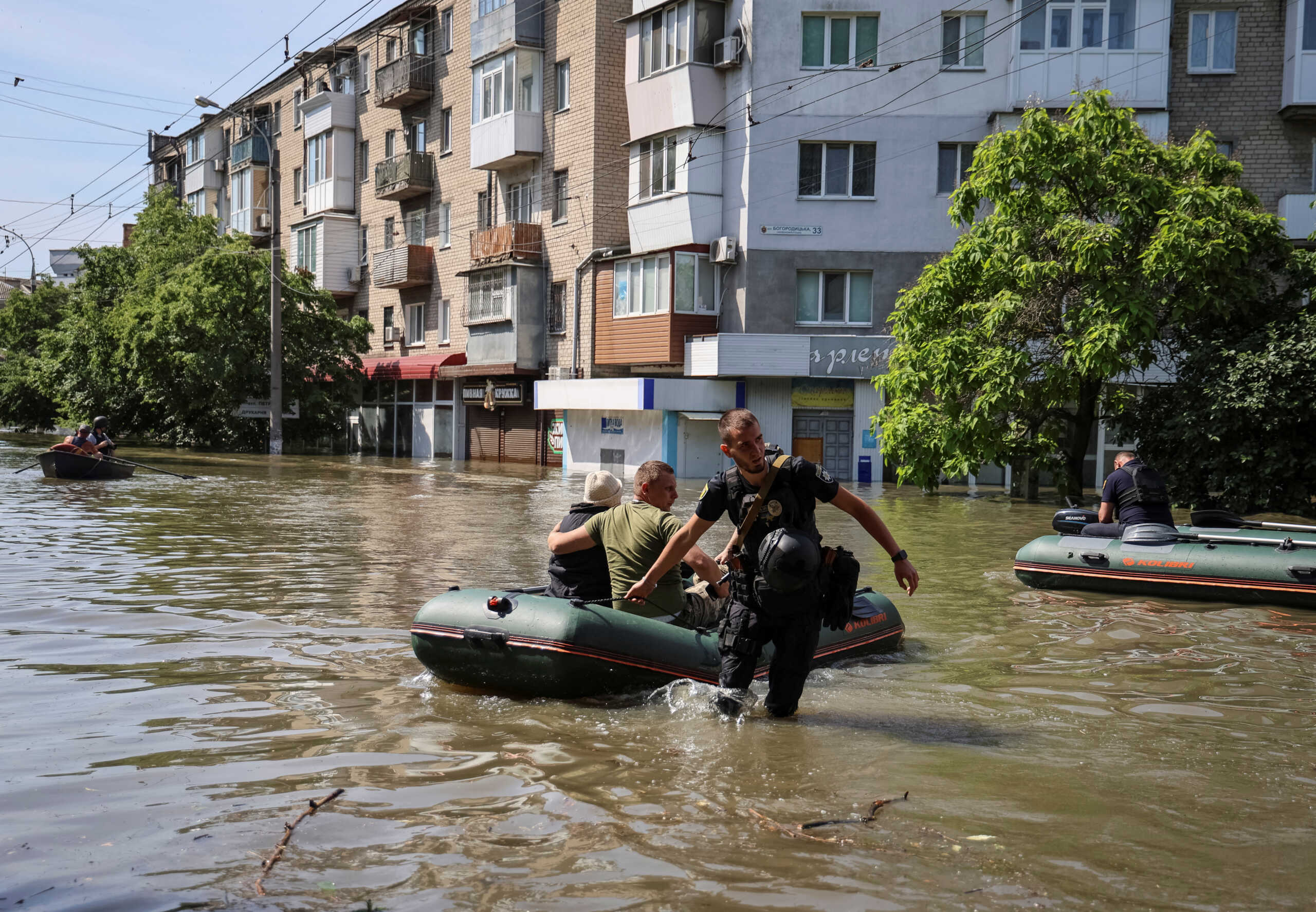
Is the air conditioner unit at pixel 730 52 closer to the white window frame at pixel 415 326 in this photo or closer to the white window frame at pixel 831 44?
the white window frame at pixel 831 44

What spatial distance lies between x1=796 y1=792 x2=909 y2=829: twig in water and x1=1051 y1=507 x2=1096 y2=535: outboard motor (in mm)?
9108

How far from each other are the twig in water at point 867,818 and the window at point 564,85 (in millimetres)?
32882

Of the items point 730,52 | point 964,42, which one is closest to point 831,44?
point 730,52

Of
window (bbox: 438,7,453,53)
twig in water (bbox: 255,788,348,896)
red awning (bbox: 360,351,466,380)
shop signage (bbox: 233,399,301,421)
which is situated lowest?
twig in water (bbox: 255,788,348,896)

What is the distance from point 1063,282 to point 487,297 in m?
19.9

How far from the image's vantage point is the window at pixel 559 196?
119 feet

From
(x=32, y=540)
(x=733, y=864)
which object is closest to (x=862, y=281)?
(x=32, y=540)

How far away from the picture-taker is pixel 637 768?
6.05 metres

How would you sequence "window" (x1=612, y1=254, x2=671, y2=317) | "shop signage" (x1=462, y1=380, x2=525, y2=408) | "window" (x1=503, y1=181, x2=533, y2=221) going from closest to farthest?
1. "window" (x1=612, y1=254, x2=671, y2=317)
2. "window" (x1=503, y1=181, x2=533, y2=221)
3. "shop signage" (x1=462, y1=380, x2=525, y2=408)

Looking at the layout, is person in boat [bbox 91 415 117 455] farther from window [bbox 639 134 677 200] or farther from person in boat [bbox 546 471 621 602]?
person in boat [bbox 546 471 621 602]

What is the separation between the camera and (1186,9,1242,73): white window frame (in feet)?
96.5

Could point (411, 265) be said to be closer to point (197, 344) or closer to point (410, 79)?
point (410, 79)

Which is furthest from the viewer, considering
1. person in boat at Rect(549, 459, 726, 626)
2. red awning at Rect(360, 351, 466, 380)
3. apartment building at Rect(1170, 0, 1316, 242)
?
red awning at Rect(360, 351, 466, 380)

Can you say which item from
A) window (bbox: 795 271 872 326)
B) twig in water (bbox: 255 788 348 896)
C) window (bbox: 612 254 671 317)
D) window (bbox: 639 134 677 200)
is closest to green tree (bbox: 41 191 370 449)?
window (bbox: 612 254 671 317)
